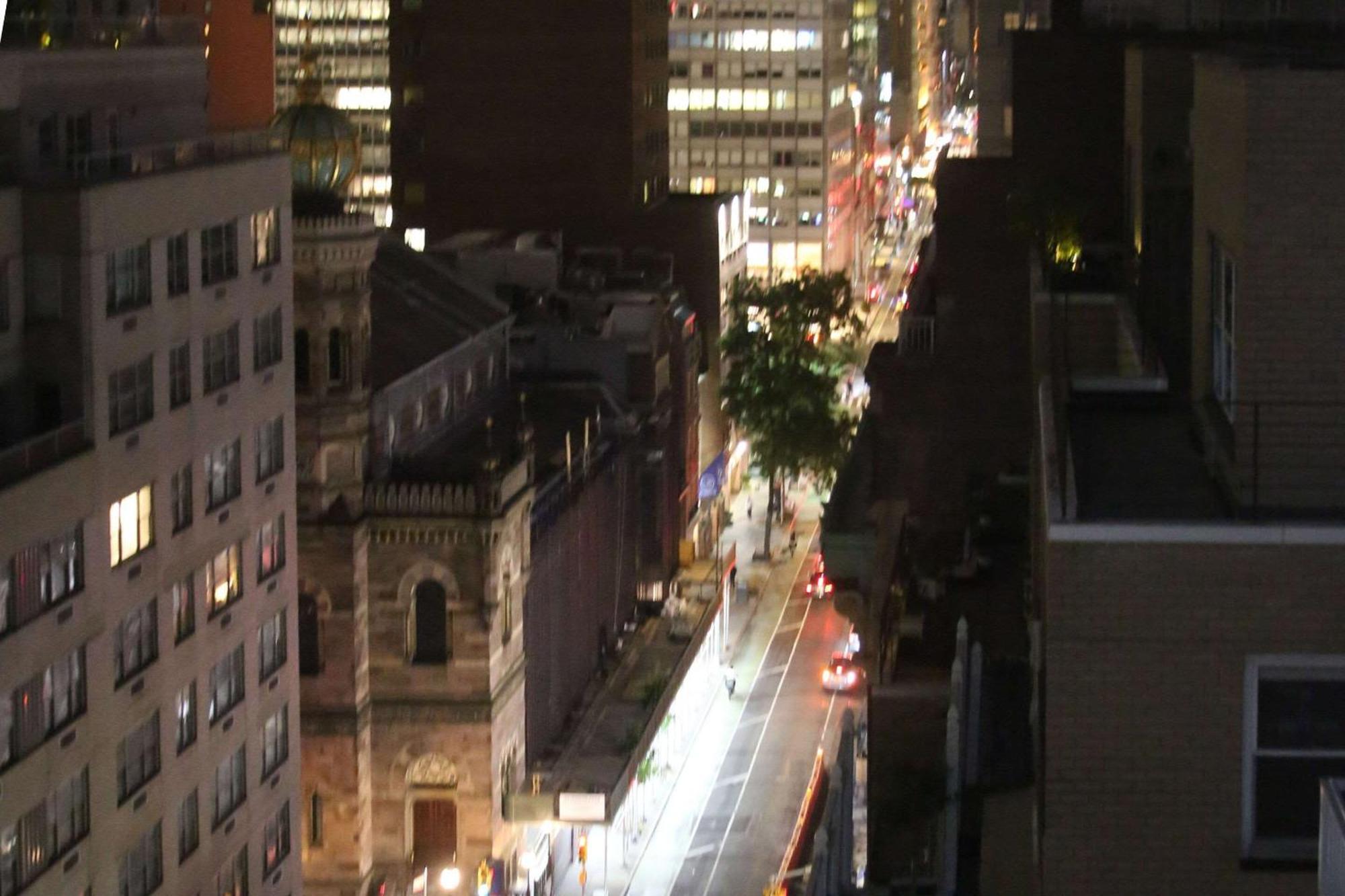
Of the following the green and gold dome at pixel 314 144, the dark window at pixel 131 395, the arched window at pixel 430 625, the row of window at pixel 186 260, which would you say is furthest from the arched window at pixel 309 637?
the dark window at pixel 131 395

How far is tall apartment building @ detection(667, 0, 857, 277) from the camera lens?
191 metres

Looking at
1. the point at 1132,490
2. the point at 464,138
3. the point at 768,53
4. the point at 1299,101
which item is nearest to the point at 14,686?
the point at 1132,490

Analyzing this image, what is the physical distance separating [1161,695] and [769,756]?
70472 millimetres

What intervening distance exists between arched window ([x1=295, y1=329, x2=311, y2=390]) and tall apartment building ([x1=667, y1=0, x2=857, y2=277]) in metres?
124

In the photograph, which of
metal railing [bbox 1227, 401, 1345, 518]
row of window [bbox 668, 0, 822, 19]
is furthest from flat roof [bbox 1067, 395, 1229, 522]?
row of window [bbox 668, 0, 822, 19]

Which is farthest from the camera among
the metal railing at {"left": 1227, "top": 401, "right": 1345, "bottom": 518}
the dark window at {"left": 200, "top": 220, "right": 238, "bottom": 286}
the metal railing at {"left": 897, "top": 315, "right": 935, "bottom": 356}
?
the metal railing at {"left": 897, "top": 315, "right": 935, "bottom": 356}

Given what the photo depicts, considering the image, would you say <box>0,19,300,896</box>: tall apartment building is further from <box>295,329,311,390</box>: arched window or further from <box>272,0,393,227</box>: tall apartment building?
<box>272,0,393,227</box>: tall apartment building

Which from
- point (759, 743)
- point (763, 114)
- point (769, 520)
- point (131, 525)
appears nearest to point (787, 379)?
point (769, 520)

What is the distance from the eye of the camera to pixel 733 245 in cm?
13850

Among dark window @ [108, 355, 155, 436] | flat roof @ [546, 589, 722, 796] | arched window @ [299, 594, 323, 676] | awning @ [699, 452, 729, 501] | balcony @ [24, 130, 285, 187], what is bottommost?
flat roof @ [546, 589, 722, 796]

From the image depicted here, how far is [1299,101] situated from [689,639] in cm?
7238

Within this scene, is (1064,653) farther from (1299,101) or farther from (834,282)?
(834,282)

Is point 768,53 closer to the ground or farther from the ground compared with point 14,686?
farther from the ground

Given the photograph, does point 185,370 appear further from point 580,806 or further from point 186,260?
point 580,806
